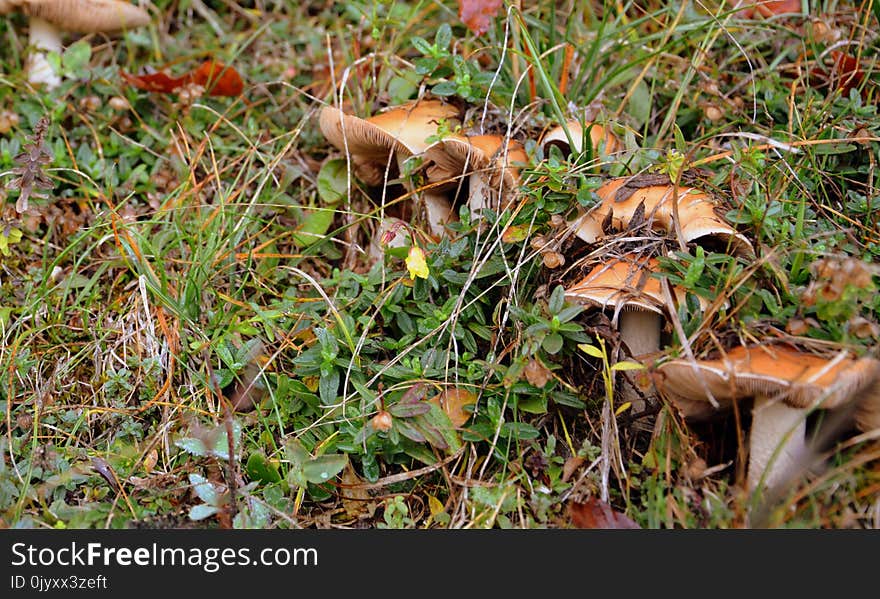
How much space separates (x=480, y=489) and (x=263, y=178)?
68.3 inches

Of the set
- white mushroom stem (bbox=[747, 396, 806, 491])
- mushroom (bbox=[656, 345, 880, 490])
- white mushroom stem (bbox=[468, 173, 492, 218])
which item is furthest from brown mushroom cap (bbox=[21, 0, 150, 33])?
white mushroom stem (bbox=[747, 396, 806, 491])

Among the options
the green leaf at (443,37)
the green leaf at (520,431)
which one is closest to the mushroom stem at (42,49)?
the green leaf at (443,37)

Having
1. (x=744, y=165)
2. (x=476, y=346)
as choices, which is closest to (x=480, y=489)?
(x=476, y=346)

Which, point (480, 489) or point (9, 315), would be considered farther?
point (9, 315)

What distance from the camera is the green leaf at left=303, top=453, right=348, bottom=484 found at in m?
2.46

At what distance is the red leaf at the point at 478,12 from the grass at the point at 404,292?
5.2 inches

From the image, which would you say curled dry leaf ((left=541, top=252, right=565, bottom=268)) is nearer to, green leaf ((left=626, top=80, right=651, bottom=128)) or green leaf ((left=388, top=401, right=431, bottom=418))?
green leaf ((left=388, top=401, right=431, bottom=418))

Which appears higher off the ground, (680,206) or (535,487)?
(680,206)

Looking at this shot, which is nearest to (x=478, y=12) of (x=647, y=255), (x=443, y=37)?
(x=443, y=37)

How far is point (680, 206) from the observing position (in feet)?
8.48

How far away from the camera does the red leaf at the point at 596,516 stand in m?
2.31

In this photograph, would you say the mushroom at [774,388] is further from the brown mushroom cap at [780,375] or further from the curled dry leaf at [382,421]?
the curled dry leaf at [382,421]

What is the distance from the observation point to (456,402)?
8.57ft

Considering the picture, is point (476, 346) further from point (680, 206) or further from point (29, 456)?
point (29, 456)
